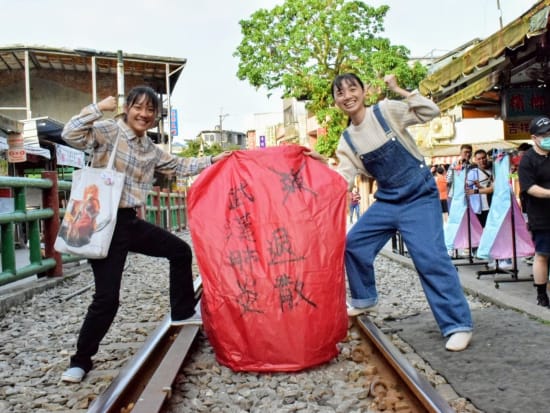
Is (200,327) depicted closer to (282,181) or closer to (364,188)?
(282,181)

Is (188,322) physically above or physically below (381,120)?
below

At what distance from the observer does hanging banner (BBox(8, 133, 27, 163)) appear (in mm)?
13352

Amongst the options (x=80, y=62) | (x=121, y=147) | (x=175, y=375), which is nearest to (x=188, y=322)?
(x=175, y=375)

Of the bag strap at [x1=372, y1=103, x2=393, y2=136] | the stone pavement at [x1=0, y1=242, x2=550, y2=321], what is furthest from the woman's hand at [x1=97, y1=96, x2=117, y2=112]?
the stone pavement at [x1=0, y1=242, x2=550, y2=321]

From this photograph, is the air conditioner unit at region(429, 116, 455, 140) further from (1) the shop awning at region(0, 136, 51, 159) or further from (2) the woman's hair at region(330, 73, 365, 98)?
(2) the woman's hair at region(330, 73, 365, 98)

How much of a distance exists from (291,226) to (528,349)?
1.75 meters

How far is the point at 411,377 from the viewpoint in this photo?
109 inches

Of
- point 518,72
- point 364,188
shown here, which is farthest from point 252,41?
point 518,72

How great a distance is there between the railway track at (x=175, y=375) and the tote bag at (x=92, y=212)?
2.38 ft

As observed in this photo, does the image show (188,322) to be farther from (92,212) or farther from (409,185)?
(409,185)

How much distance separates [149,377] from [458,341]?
195 cm

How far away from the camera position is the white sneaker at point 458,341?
3.57 meters

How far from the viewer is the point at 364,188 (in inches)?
1261

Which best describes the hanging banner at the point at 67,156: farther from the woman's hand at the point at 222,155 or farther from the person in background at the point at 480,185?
the woman's hand at the point at 222,155
